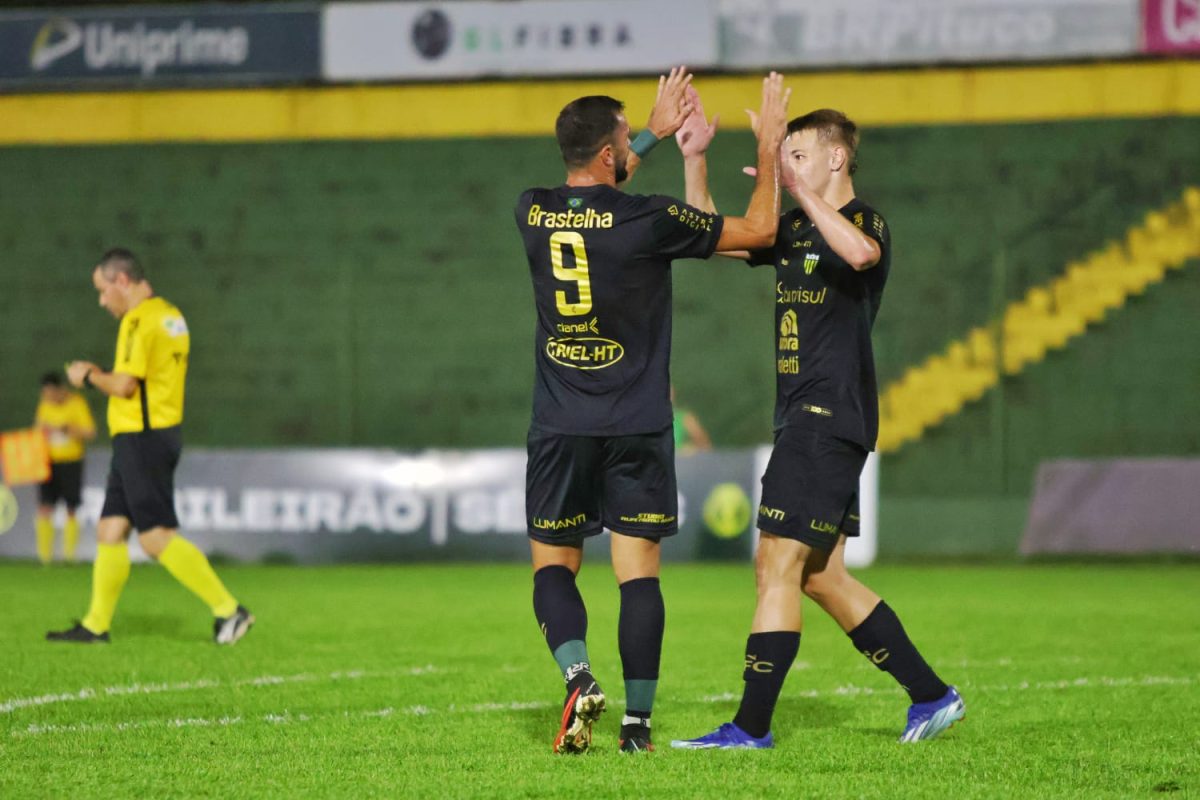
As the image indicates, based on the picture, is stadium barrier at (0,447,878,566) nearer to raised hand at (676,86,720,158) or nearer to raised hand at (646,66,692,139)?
raised hand at (676,86,720,158)

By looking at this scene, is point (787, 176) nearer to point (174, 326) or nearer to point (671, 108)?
point (671, 108)

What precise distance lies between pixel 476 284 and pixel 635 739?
1515 cm

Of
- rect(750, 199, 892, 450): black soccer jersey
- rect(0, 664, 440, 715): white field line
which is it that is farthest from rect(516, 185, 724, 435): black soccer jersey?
rect(0, 664, 440, 715): white field line

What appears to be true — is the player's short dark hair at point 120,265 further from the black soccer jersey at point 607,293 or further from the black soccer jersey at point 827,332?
the black soccer jersey at point 827,332

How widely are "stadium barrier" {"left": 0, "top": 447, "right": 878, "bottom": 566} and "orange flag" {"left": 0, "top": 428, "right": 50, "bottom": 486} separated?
2.27ft

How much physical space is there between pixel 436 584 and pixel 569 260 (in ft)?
29.5

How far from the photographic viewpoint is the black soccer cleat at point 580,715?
548 cm

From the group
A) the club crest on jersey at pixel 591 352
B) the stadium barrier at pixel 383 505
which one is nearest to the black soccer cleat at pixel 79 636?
the club crest on jersey at pixel 591 352

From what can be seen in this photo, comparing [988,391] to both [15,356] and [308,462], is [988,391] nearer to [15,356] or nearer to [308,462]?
[308,462]

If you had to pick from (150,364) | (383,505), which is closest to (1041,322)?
(383,505)

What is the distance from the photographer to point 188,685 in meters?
7.86

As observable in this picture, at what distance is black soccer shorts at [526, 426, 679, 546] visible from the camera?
5.80 m

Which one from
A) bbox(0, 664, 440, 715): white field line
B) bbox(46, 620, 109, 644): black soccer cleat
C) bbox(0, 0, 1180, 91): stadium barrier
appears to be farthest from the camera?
bbox(0, 0, 1180, 91): stadium barrier

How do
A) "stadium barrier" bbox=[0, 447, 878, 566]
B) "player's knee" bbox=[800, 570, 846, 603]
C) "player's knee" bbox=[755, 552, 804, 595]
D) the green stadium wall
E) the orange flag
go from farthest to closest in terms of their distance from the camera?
the green stadium wall, "stadium barrier" bbox=[0, 447, 878, 566], the orange flag, "player's knee" bbox=[800, 570, 846, 603], "player's knee" bbox=[755, 552, 804, 595]
